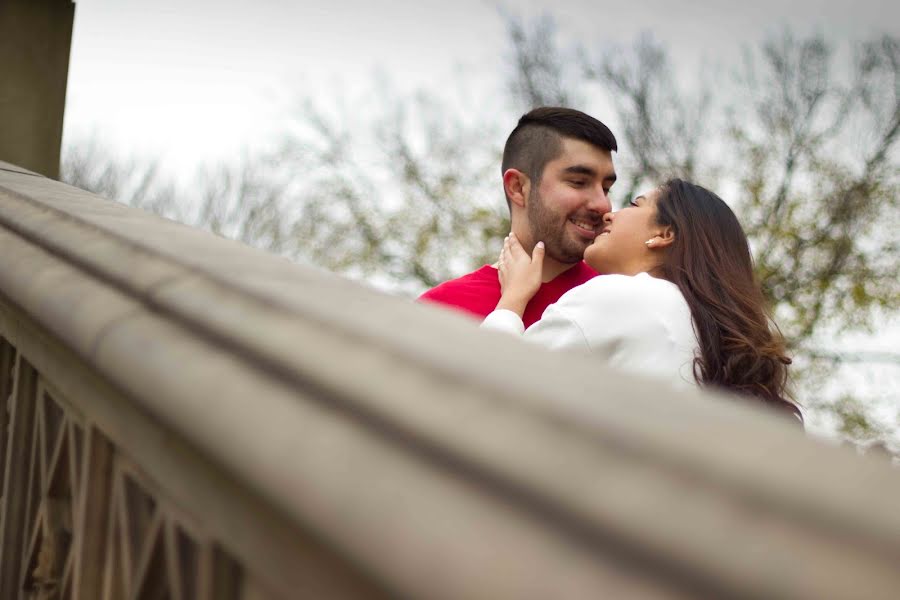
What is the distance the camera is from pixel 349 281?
2.06ft

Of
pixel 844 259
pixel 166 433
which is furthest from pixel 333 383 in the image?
pixel 844 259

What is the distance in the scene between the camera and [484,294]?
3.91m

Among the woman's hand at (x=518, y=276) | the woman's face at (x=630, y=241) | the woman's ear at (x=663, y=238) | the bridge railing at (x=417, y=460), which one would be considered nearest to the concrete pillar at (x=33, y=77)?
the woman's hand at (x=518, y=276)

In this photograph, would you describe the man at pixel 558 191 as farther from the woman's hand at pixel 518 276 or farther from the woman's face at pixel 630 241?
the woman's face at pixel 630 241

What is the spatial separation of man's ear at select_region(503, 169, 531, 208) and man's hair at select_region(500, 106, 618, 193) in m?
0.03

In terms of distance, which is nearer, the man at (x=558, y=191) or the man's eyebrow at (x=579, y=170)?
the man at (x=558, y=191)

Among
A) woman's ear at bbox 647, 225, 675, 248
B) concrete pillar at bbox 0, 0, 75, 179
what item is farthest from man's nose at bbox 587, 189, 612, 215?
concrete pillar at bbox 0, 0, 75, 179

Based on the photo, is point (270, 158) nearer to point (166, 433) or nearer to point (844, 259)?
point (844, 259)

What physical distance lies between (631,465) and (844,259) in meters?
14.1

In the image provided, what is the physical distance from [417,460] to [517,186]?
13.8 feet

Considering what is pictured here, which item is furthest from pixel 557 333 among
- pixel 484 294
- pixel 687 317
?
pixel 484 294

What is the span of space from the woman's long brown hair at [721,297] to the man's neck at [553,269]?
101 centimetres

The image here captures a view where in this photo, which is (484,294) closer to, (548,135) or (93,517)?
(548,135)

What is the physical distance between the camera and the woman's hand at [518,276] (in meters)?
3.38
